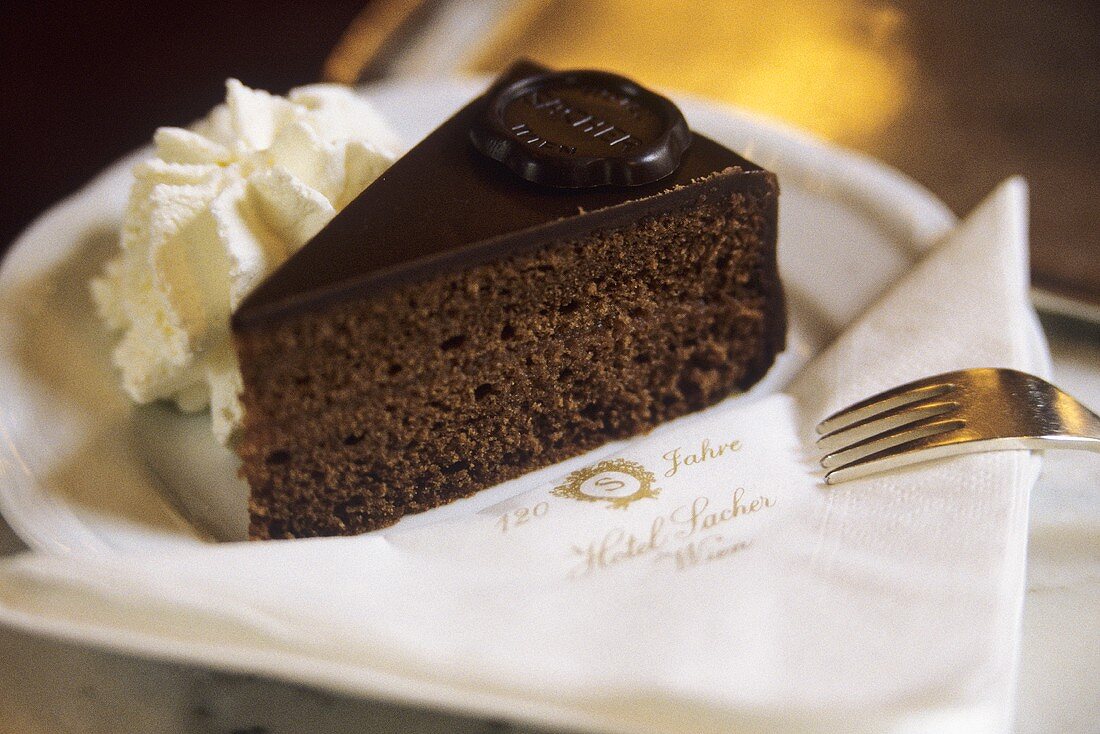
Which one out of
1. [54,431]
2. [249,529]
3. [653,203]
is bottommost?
[249,529]

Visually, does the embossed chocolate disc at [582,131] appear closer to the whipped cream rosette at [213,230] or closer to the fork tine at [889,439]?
the whipped cream rosette at [213,230]

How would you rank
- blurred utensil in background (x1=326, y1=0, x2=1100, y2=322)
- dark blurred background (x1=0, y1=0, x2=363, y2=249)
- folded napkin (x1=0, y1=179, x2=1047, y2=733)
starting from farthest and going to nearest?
dark blurred background (x1=0, y1=0, x2=363, y2=249) < blurred utensil in background (x1=326, y1=0, x2=1100, y2=322) < folded napkin (x1=0, y1=179, x2=1047, y2=733)

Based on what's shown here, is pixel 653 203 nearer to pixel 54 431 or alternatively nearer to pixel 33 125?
pixel 54 431

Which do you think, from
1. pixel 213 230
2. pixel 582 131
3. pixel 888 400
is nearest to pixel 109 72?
pixel 213 230

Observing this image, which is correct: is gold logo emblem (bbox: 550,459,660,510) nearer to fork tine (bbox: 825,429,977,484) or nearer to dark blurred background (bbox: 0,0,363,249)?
fork tine (bbox: 825,429,977,484)

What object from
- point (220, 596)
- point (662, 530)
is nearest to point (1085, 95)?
point (662, 530)

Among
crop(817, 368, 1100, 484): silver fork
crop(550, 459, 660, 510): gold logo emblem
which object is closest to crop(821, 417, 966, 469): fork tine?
crop(817, 368, 1100, 484): silver fork

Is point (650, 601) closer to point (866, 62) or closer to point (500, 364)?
point (500, 364)
